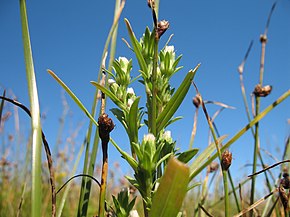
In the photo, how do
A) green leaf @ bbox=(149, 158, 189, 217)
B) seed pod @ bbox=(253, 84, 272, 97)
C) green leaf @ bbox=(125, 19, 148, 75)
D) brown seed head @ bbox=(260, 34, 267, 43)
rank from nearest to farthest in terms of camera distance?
green leaf @ bbox=(149, 158, 189, 217) < green leaf @ bbox=(125, 19, 148, 75) < seed pod @ bbox=(253, 84, 272, 97) < brown seed head @ bbox=(260, 34, 267, 43)

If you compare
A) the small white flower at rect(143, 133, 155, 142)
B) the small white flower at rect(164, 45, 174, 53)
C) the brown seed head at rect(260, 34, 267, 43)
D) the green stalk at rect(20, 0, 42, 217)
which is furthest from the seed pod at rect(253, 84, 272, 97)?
the green stalk at rect(20, 0, 42, 217)

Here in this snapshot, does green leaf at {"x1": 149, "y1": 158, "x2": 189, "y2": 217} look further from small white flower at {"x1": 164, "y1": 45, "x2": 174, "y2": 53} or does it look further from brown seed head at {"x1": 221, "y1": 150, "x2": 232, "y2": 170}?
small white flower at {"x1": 164, "y1": 45, "x2": 174, "y2": 53}

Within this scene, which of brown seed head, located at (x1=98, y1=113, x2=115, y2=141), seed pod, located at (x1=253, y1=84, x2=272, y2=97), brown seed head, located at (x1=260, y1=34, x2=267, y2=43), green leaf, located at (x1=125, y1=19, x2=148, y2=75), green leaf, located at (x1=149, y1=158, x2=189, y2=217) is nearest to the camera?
green leaf, located at (x1=149, y1=158, x2=189, y2=217)

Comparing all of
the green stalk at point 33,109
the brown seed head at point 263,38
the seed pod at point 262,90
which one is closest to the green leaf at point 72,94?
the green stalk at point 33,109

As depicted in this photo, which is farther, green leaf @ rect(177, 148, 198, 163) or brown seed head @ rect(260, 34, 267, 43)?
brown seed head @ rect(260, 34, 267, 43)

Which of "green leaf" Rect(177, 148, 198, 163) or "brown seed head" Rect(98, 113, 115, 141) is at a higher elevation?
"brown seed head" Rect(98, 113, 115, 141)

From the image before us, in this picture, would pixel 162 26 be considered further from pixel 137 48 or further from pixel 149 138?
pixel 149 138

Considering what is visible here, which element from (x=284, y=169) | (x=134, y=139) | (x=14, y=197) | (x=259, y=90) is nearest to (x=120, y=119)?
(x=134, y=139)
